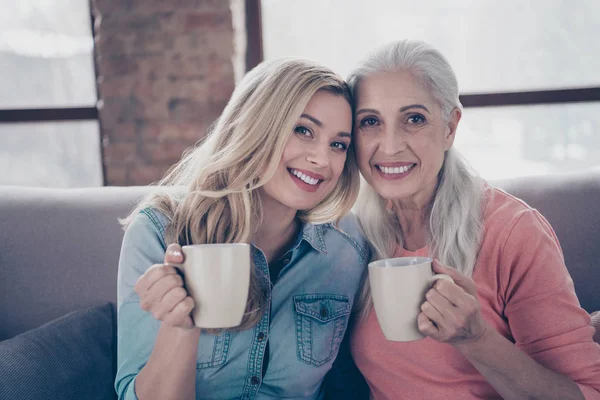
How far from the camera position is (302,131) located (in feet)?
4.12

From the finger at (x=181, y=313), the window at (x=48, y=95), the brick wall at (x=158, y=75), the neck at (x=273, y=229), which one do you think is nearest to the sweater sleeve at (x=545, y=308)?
the neck at (x=273, y=229)

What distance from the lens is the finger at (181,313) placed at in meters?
0.85

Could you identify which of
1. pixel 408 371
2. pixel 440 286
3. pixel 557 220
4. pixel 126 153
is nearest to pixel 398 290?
pixel 440 286

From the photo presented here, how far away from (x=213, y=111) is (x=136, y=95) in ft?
1.11

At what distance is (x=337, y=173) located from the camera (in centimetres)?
130

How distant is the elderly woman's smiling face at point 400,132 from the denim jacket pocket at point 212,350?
0.48 metres

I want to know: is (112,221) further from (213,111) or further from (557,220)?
(557,220)

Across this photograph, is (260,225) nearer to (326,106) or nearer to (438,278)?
(326,106)

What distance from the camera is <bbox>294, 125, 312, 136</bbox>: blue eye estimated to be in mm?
1249

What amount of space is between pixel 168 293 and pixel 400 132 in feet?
2.13

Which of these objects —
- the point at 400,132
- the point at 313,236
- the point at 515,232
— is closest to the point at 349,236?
the point at 313,236

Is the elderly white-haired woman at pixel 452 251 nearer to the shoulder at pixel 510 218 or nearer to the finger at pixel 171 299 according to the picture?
the shoulder at pixel 510 218

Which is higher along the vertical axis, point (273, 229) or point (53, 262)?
point (273, 229)

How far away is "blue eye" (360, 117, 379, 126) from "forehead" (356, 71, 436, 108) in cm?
3
